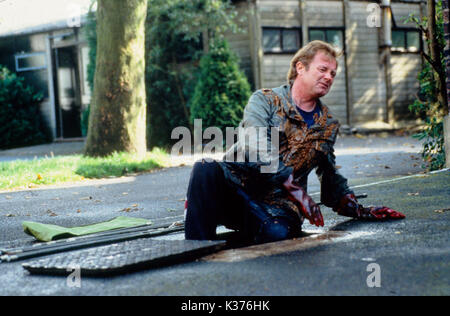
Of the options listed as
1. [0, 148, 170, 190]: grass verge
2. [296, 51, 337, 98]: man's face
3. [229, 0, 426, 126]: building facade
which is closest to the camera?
[296, 51, 337, 98]: man's face

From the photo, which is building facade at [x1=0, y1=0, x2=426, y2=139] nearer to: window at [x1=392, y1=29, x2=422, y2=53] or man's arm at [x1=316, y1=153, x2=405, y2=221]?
window at [x1=392, y1=29, x2=422, y2=53]

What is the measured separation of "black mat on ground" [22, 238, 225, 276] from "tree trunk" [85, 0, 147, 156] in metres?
7.85

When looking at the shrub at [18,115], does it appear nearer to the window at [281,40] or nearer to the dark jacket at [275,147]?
the window at [281,40]

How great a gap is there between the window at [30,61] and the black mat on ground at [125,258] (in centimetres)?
1966

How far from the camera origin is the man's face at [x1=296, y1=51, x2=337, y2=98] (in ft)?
12.1

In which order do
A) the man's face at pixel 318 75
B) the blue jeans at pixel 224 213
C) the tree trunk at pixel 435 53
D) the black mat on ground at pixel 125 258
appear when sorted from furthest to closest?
1. the tree trunk at pixel 435 53
2. the man's face at pixel 318 75
3. the blue jeans at pixel 224 213
4. the black mat on ground at pixel 125 258

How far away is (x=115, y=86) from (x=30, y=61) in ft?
40.4

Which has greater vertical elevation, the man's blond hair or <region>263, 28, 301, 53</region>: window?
<region>263, 28, 301, 53</region>: window

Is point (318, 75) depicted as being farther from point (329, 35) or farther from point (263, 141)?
point (329, 35)

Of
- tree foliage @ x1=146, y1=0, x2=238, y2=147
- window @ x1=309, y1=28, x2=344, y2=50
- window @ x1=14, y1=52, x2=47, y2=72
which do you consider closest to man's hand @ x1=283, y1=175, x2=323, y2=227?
tree foliage @ x1=146, y1=0, x2=238, y2=147

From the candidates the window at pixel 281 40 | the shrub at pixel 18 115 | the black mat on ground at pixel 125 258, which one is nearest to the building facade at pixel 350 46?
the window at pixel 281 40

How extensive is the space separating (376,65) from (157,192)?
14.3 metres

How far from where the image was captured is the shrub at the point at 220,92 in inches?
586

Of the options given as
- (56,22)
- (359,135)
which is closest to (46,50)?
(56,22)
